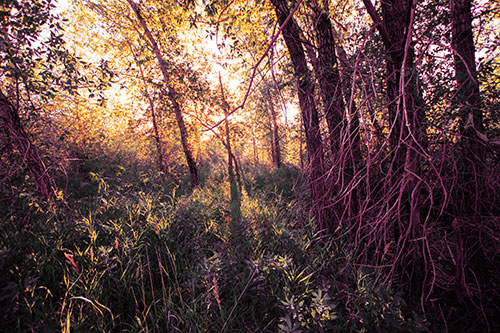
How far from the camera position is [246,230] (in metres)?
3.38

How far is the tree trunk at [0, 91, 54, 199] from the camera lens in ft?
8.15

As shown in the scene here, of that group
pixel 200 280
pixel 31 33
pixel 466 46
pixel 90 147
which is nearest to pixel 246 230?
pixel 200 280

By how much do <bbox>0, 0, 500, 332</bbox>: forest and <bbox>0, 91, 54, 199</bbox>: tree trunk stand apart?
0.08 feet

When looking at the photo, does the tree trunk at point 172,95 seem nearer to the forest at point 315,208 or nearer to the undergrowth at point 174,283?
the forest at point 315,208

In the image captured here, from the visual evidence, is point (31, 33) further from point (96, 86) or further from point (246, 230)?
point (246, 230)

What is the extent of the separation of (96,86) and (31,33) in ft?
2.93

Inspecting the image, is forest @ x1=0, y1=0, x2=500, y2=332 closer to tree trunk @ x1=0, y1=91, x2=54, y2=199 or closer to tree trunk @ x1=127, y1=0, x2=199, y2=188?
tree trunk @ x1=0, y1=91, x2=54, y2=199

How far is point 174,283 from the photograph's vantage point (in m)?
2.29

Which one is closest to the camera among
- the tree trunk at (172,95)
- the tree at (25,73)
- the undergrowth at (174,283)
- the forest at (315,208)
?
the forest at (315,208)

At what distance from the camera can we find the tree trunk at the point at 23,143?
8.15ft

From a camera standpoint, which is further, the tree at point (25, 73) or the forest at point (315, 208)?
the tree at point (25, 73)

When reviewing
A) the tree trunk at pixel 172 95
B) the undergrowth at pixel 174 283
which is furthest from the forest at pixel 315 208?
the tree trunk at pixel 172 95

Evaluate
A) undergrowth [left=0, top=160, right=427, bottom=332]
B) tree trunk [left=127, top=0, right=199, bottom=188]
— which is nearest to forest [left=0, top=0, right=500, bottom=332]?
undergrowth [left=0, top=160, right=427, bottom=332]

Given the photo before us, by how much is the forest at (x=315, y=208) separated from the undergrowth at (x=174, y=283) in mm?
23
